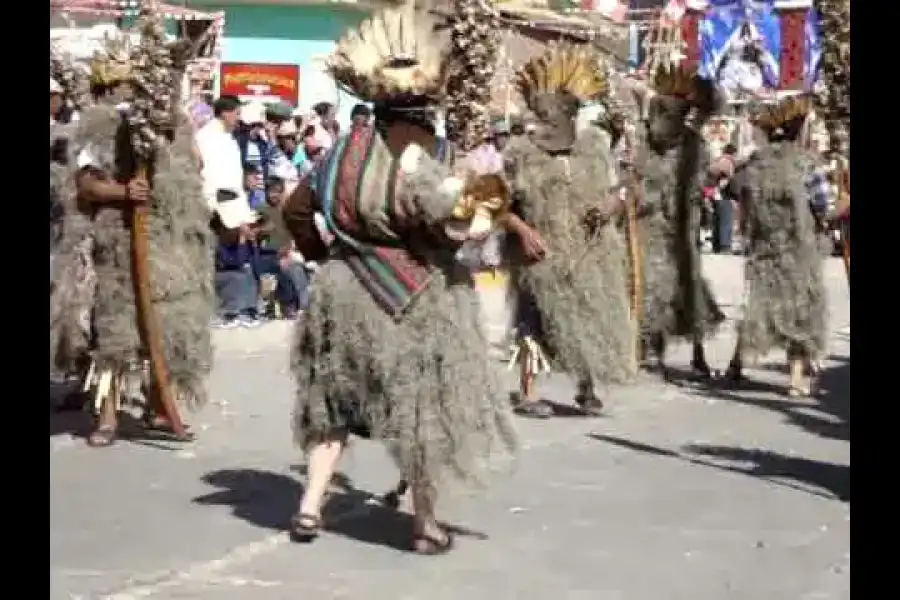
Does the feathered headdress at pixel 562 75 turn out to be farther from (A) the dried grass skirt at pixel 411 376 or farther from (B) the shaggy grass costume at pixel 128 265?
(A) the dried grass skirt at pixel 411 376

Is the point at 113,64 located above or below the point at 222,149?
above

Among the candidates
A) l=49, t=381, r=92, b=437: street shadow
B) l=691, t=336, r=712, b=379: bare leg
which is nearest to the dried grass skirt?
l=49, t=381, r=92, b=437: street shadow

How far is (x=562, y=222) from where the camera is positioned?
416 inches

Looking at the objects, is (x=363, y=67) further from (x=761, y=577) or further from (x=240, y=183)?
(x=240, y=183)

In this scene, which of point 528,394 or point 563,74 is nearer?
point 563,74

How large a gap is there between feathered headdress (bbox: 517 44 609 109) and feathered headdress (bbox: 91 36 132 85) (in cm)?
272

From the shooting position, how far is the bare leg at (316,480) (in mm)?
6914

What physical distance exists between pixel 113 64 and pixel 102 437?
2.08m

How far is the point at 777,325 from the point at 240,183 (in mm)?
4470

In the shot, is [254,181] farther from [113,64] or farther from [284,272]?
[113,64]

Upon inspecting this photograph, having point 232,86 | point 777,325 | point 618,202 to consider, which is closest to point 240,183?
point 618,202

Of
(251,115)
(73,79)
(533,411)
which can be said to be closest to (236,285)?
(251,115)

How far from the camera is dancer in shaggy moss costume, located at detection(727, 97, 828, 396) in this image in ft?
38.1

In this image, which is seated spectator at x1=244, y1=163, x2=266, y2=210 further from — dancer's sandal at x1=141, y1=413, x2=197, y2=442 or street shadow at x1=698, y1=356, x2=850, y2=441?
dancer's sandal at x1=141, y1=413, x2=197, y2=442
